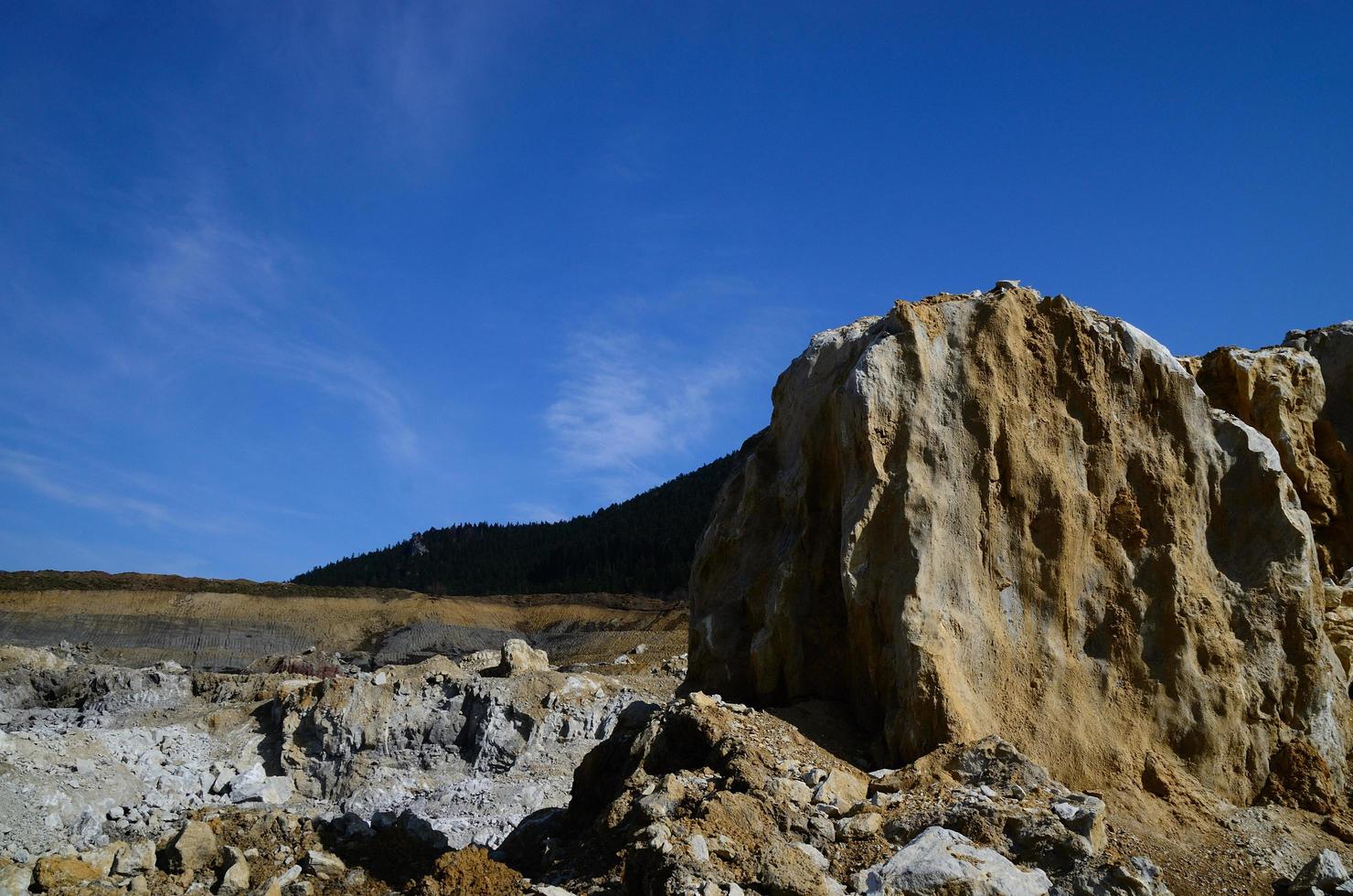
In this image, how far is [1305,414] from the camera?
512 inches

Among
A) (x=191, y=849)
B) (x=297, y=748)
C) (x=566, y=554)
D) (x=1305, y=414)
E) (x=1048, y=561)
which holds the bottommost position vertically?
(x=191, y=849)

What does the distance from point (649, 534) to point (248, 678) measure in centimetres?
5404

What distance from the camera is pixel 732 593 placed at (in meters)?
12.3

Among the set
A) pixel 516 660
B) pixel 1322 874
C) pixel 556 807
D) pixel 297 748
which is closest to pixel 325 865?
pixel 556 807

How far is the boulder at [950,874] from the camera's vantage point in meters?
6.91

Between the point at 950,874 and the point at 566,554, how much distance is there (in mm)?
72561

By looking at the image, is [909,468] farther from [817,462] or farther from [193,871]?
[193,871]

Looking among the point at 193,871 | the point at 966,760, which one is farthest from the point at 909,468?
the point at 193,871

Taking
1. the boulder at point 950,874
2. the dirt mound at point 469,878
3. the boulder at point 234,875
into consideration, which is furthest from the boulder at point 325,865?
the boulder at point 950,874

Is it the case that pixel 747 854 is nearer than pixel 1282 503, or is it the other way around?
pixel 747 854

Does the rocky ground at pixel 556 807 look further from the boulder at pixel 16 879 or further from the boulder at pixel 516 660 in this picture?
the boulder at pixel 516 660

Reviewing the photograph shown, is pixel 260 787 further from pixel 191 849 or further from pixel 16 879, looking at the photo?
pixel 16 879

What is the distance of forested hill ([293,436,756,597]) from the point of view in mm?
69938

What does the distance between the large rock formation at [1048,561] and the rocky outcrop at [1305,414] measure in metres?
1.78
